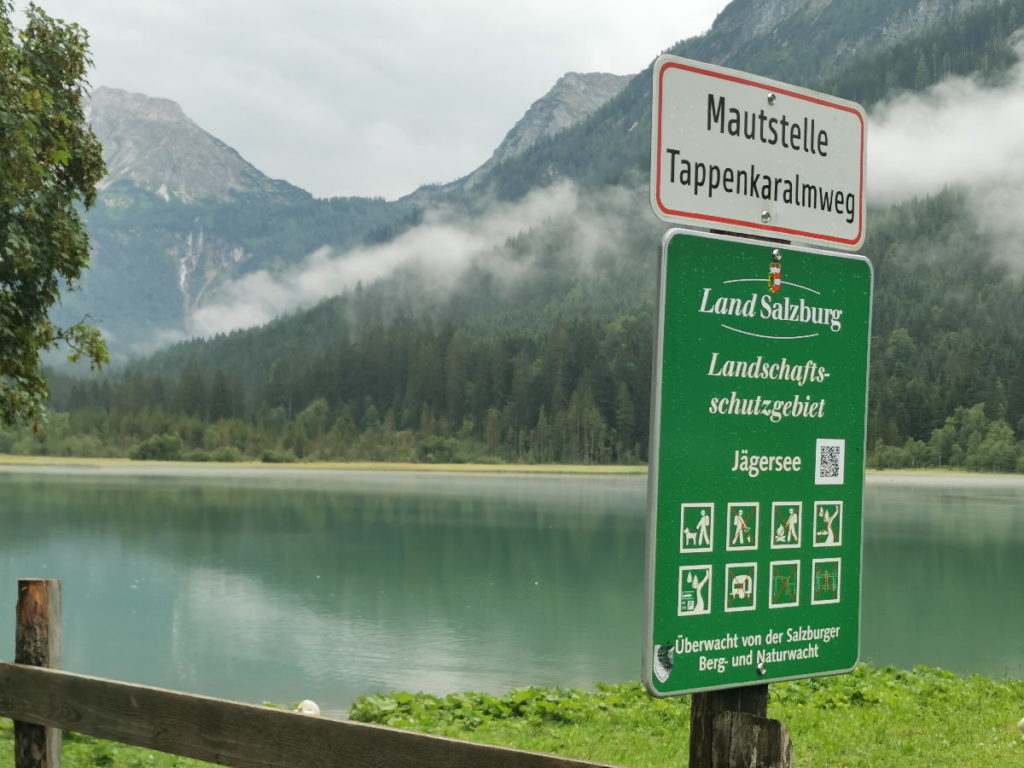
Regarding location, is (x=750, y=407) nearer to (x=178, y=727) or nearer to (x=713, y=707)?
(x=713, y=707)

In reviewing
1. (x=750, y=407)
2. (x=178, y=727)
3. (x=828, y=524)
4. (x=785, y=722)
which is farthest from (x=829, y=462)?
(x=785, y=722)

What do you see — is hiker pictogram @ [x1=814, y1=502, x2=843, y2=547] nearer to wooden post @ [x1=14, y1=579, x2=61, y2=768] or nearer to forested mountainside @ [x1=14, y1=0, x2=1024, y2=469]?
wooden post @ [x1=14, y1=579, x2=61, y2=768]

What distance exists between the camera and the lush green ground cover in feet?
28.5

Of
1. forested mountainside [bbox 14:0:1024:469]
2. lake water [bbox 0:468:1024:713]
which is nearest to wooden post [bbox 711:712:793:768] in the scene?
lake water [bbox 0:468:1024:713]

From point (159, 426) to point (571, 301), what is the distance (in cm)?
7552

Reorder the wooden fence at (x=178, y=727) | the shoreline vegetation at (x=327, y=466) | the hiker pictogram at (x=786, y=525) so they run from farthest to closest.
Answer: the shoreline vegetation at (x=327, y=466), the wooden fence at (x=178, y=727), the hiker pictogram at (x=786, y=525)

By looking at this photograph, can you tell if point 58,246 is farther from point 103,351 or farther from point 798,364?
point 798,364

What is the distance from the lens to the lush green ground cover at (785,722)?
8.67 meters

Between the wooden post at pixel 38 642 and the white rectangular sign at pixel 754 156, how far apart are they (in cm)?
289

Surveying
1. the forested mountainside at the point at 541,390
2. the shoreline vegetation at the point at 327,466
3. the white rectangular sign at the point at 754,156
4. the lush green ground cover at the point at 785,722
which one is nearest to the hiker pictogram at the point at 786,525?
the white rectangular sign at the point at 754,156

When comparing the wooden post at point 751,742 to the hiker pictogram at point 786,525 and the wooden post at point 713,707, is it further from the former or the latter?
the hiker pictogram at point 786,525

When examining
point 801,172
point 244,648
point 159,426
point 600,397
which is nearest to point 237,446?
point 159,426

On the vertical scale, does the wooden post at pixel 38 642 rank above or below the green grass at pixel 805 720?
above

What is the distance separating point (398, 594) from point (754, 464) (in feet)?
81.3
